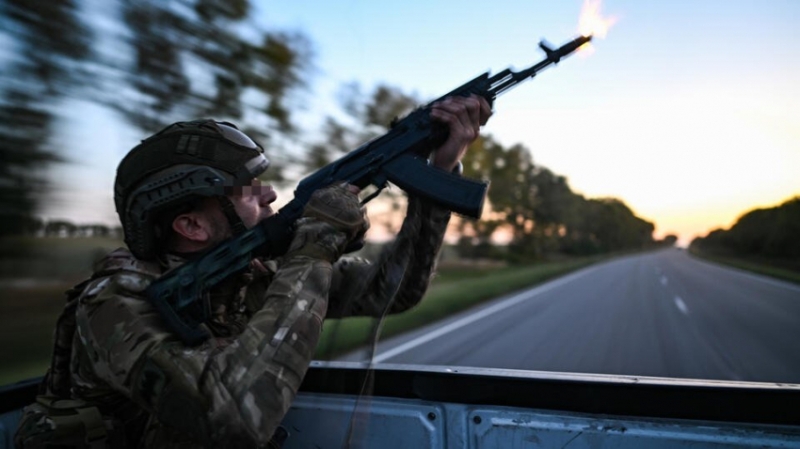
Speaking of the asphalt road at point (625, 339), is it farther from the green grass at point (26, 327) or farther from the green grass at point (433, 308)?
the green grass at point (26, 327)

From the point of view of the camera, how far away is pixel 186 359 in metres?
1.45

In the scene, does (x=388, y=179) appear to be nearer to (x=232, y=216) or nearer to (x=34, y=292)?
(x=232, y=216)

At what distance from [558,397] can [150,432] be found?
1269 millimetres

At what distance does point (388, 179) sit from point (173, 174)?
76 centimetres

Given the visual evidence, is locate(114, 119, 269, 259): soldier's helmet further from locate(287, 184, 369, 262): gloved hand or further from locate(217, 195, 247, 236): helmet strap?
locate(287, 184, 369, 262): gloved hand

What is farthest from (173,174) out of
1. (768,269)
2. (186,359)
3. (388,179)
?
(768,269)

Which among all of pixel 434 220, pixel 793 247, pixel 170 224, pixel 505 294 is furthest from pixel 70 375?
pixel 505 294

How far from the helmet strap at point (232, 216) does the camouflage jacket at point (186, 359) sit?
0.49 feet

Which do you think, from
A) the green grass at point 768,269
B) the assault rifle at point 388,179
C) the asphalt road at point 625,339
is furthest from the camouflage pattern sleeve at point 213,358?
the green grass at point 768,269

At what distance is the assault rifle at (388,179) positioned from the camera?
175cm

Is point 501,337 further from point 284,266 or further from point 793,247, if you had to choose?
point 284,266

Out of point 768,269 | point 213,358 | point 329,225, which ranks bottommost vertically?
point 768,269

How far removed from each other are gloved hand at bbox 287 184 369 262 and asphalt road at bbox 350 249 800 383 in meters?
5.06

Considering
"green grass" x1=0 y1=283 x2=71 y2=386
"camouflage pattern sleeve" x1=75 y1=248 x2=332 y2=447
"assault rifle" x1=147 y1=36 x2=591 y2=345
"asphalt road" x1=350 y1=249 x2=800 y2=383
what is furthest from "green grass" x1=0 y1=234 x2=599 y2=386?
"asphalt road" x1=350 y1=249 x2=800 y2=383
